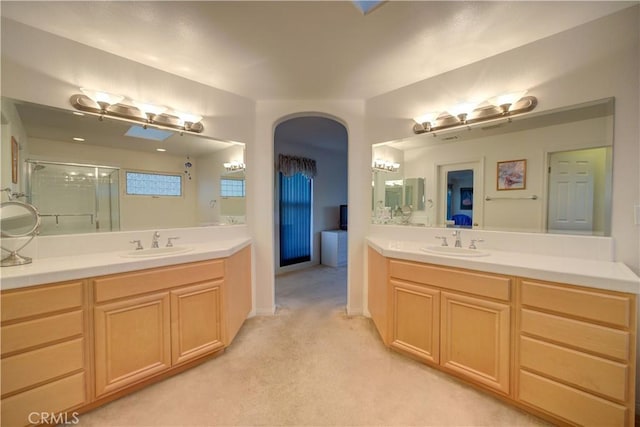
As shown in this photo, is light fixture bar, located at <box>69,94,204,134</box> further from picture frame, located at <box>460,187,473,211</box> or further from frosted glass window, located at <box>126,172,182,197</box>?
picture frame, located at <box>460,187,473,211</box>

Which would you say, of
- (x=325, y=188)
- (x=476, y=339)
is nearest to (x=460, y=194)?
(x=476, y=339)

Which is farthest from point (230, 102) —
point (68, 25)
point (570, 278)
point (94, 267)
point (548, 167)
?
point (570, 278)

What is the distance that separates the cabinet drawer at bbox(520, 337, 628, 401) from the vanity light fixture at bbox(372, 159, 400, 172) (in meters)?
1.73

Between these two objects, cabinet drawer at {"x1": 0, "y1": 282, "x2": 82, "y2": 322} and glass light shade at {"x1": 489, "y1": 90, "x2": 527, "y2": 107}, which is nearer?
cabinet drawer at {"x1": 0, "y1": 282, "x2": 82, "y2": 322}

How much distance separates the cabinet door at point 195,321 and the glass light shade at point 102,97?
1.50 metres

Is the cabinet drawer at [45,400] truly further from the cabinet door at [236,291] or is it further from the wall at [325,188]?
the wall at [325,188]

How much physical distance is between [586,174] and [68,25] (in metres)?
3.54

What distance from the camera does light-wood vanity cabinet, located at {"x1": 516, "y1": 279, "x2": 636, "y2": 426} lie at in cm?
120

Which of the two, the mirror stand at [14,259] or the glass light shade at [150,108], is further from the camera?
the glass light shade at [150,108]

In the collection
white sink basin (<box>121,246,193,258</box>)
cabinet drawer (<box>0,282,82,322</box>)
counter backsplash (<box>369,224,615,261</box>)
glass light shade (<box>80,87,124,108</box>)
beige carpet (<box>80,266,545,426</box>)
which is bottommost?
beige carpet (<box>80,266,545,426</box>)

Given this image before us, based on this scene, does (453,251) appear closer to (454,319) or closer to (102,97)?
(454,319)

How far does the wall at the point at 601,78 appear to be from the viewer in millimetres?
1504

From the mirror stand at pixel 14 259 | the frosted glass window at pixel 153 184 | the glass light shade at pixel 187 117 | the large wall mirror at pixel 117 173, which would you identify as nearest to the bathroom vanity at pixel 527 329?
the large wall mirror at pixel 117 173

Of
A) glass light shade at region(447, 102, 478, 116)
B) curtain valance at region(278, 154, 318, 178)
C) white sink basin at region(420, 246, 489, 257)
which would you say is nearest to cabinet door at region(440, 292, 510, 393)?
white sink basin at region(420, 246, 489, 257)
